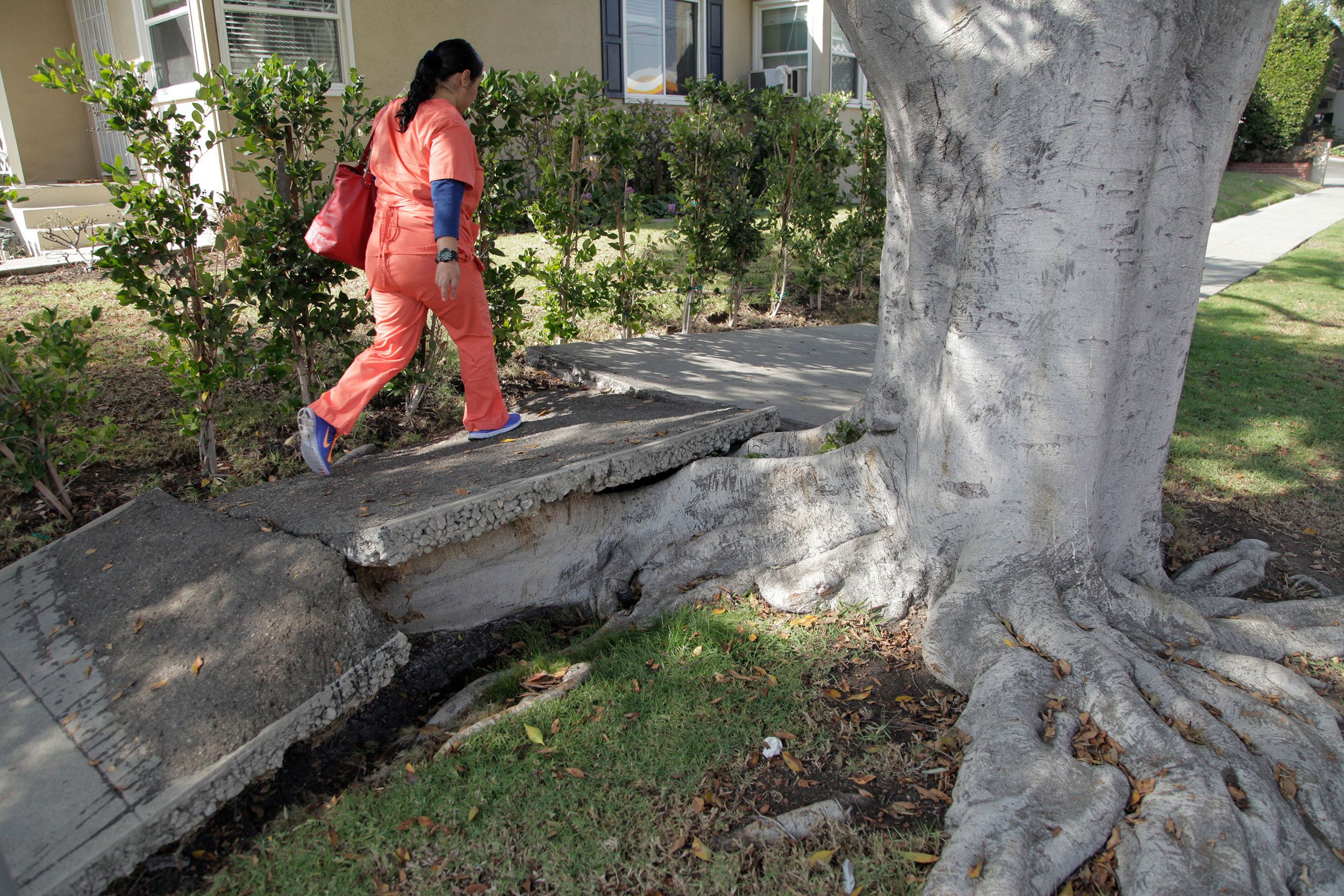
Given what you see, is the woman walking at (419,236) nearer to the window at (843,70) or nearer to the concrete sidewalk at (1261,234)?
the concrete sidewalk at (1261,234)

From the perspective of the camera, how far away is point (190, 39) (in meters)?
9.82

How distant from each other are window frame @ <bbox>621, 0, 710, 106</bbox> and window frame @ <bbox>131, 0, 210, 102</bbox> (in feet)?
20.7

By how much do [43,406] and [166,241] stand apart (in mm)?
941

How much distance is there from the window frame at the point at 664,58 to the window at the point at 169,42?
6.27 m

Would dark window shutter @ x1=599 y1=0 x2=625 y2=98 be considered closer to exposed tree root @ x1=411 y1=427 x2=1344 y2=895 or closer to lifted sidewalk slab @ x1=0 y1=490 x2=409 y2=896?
exposed tree root @ x1=411 y1=427 x2=1344 y2=895

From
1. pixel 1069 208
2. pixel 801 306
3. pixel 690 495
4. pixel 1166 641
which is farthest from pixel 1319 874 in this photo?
pixel 801 306

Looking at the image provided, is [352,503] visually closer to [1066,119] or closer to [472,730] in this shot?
[472,730]

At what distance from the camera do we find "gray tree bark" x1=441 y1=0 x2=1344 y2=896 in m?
2.39

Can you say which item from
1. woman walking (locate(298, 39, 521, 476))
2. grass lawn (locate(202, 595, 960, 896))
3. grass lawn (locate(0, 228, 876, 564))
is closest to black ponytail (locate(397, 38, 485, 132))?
woman walking (locate(298, 39, 521, 476))

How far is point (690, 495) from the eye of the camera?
4.12 metres

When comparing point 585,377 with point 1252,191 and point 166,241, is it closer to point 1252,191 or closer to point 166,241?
point 166,241

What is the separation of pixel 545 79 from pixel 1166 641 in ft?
38.8

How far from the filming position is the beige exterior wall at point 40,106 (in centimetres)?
1107

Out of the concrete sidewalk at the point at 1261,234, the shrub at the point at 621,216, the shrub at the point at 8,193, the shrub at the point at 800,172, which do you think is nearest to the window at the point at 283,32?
the shrub at the point at 621,216
